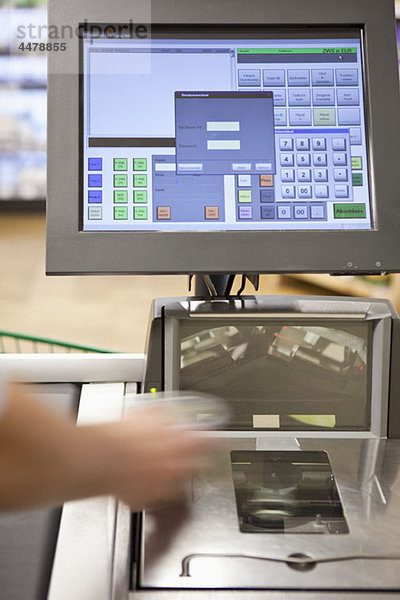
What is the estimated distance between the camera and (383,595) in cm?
52

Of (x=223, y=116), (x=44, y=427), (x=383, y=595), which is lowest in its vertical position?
(x=383, y=595)

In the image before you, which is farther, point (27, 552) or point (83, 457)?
point (27, 552)

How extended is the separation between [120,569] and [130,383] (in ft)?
1.19

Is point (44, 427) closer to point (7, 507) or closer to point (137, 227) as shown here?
point (7, 507)

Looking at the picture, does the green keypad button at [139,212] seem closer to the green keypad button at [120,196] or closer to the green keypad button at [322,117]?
the green keypad button at [120,196]

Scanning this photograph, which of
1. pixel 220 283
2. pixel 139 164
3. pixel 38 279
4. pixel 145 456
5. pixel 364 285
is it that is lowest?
pixel 145 456

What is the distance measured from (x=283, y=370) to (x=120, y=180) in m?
0.27

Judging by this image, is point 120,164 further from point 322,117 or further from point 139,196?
point 322,117

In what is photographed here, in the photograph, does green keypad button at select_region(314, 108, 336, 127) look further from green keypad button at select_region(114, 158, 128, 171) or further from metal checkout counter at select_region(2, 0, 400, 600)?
green keypad button at select_region(114, 158, 128, 171)

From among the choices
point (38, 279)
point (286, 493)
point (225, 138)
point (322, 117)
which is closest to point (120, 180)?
point (225, 138)

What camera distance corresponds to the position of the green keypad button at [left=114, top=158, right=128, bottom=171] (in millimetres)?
750

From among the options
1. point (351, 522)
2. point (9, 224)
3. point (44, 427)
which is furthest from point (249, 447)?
point (9, 224)

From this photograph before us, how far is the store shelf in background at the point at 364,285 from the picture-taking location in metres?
3.73

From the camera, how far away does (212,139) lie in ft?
2.48
